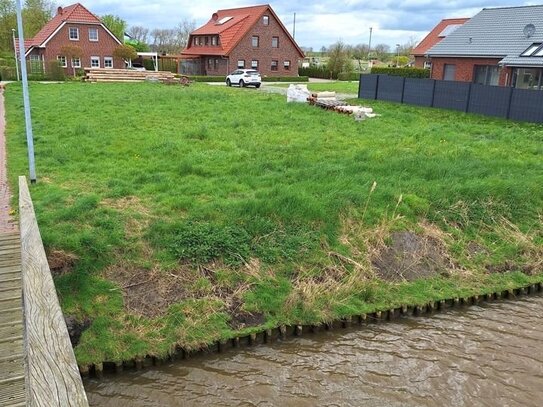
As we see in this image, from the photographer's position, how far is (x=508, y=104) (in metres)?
20.9

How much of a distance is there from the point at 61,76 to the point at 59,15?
12.9 m

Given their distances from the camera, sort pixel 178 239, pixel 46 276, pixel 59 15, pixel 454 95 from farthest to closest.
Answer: pixel 59 15 → pixel 454 95 → pixel 178 239 → pixel 46 276

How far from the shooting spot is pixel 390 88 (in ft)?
89.1

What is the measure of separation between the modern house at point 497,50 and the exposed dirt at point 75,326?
82.5 ft

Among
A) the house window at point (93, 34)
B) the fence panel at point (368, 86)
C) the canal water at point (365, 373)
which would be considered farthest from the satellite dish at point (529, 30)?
the house window at point (93, 34)

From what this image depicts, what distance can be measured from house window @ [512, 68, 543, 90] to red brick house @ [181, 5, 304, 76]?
28050 mm

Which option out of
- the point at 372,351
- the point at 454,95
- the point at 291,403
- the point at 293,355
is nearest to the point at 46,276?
the point at 291,403

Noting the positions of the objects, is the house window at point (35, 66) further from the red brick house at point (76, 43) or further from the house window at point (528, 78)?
the house window at point (528, 78)

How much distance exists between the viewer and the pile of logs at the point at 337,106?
2003 cm

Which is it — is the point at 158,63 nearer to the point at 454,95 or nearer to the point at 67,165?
the point at 454,95

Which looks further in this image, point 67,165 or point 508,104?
point 508,104

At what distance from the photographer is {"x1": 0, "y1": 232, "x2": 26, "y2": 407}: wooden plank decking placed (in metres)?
4.38

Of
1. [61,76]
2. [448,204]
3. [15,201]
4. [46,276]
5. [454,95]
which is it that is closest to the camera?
[46,276]

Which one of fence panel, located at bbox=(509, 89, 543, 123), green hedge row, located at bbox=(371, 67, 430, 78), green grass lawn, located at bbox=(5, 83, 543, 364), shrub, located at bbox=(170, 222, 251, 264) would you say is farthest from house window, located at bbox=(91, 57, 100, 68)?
shrub, located at bbox=(170, 222, 251, 264)
